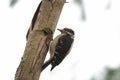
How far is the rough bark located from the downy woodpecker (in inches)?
15.1

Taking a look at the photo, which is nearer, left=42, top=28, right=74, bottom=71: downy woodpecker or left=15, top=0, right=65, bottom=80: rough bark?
left=15, top=0, right=65, bottom=80: rough bark

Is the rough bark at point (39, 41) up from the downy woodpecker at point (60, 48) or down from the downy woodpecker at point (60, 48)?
up

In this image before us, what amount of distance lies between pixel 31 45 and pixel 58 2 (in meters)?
0.59

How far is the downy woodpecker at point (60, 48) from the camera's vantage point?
22.6 feet

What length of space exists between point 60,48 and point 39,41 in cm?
101

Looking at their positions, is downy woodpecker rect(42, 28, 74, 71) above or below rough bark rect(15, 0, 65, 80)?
below

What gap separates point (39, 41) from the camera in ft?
20.3

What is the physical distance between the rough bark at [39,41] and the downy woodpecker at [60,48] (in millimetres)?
383

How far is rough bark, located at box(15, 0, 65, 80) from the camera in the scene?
5.97 meters

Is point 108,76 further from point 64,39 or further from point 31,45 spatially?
point 31,45

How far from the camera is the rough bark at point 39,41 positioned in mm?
5973

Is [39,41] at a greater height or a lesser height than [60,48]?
greater

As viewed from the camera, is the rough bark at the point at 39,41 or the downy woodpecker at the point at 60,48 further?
the downy woodpecker at the point at 60,48

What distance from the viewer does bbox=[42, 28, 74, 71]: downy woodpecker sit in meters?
6.90
